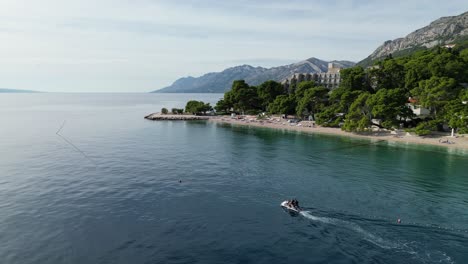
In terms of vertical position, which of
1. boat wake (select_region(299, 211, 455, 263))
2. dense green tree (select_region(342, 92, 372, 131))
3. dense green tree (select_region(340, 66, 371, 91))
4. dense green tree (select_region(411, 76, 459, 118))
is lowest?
boat wake (select_region(299, 211, 455, 263))

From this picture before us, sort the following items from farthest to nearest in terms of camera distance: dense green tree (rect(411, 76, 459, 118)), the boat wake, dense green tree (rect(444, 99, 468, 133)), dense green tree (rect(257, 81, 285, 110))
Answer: dense green tree (rect(257, 81, 285, 110)) → dense green tree (rect(411, 76, 459, 118)) → dense green tree (rect(444, 99, 468, 133)) → the boat wake

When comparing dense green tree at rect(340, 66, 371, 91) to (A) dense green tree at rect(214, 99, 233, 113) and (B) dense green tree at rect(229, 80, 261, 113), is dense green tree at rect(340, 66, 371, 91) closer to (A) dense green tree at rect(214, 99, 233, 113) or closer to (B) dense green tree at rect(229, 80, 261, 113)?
(B) dense green tree at rect(229, 80, 261, 113)

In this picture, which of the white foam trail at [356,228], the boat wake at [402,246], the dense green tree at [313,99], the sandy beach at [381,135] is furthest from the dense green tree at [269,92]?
the boat wake at [402,246]

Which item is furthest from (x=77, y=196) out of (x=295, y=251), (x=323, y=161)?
(x=323, y=161)

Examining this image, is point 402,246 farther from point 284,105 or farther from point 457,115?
point 284,105

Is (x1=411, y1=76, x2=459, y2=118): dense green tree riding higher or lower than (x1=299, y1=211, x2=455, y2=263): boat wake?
higher

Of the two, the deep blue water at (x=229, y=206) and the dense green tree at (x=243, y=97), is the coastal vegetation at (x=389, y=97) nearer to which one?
the dense green tree at (x=243, y=97)

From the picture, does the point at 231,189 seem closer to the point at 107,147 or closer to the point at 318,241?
the point at 318,241

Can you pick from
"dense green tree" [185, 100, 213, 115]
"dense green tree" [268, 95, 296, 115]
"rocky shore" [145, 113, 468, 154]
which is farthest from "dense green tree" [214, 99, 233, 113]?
"dense green tree" [268, 95, 296, 115]
